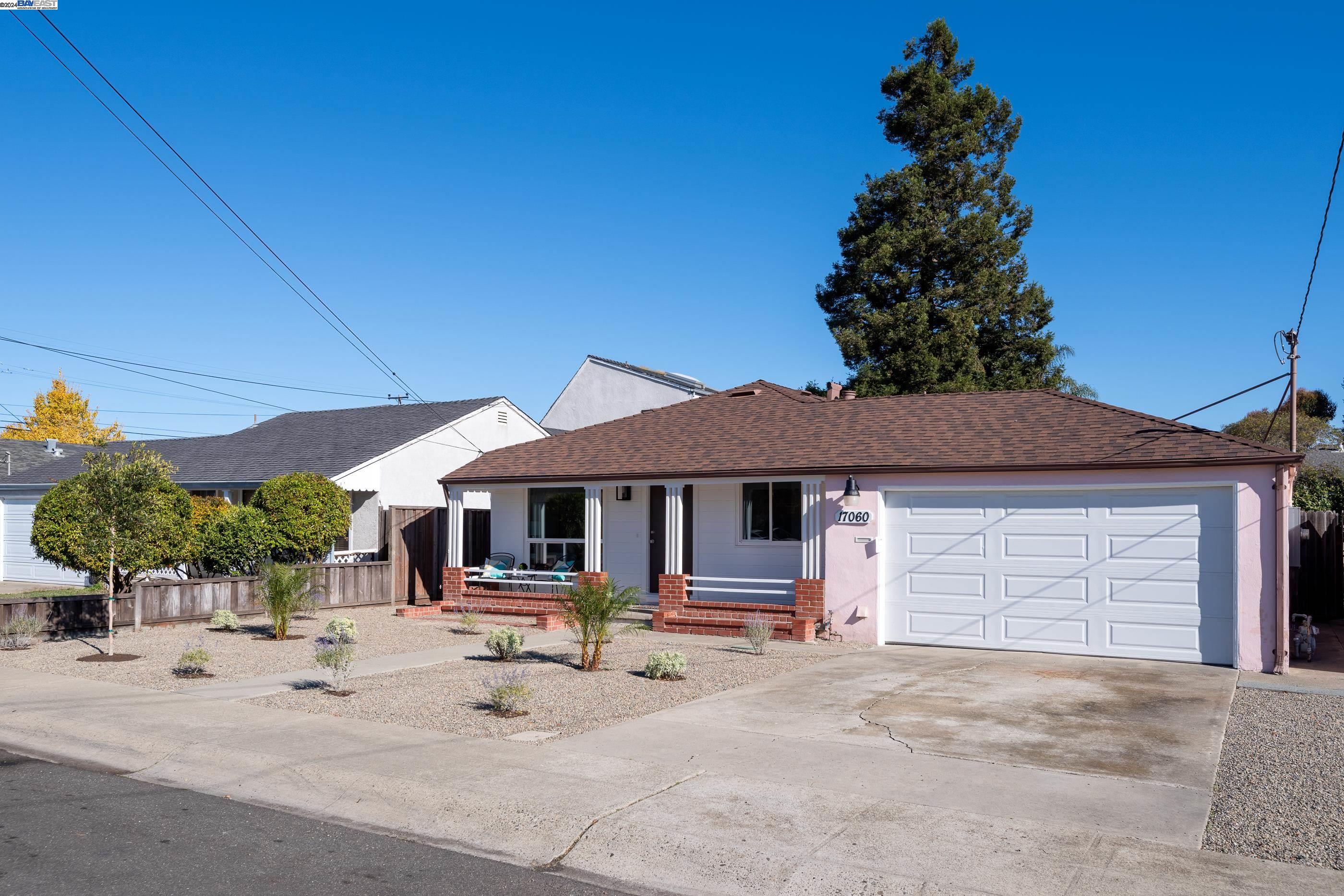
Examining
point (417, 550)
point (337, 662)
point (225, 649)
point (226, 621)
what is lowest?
point (225, 649)

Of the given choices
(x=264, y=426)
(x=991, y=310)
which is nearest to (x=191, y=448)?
(x=264, y=426)

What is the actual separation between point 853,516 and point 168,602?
11.9 m

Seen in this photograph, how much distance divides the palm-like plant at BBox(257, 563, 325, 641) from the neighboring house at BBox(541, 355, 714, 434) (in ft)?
69.4

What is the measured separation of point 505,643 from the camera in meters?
13.8

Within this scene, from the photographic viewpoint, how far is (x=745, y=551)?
19.3 meters

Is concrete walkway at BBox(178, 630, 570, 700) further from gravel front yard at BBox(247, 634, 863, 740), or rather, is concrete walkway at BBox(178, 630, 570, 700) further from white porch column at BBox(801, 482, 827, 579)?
white porch column at BBox(801, 482, 827, 579)

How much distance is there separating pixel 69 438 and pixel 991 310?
46.1 meters

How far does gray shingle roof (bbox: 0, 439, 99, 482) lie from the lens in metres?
31.3

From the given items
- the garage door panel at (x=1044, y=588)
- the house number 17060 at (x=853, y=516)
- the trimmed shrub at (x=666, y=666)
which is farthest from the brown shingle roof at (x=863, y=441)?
the trimmed shrub at (x=666, y=666)

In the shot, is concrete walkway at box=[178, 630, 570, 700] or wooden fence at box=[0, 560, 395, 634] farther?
wooden fence at box=[0, 560, 395, 634]

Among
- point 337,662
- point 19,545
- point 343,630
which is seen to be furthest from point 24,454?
point 337,662

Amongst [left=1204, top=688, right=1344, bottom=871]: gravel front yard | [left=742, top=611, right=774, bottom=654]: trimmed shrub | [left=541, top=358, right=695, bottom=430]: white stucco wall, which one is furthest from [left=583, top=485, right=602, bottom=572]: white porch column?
[left=541, top=358, right=695, bottom=430]: white stucco wall

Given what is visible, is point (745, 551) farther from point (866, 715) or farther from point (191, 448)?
point (191, 448)

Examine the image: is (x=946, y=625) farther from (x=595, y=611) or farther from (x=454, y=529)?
(x=454, y=529)
